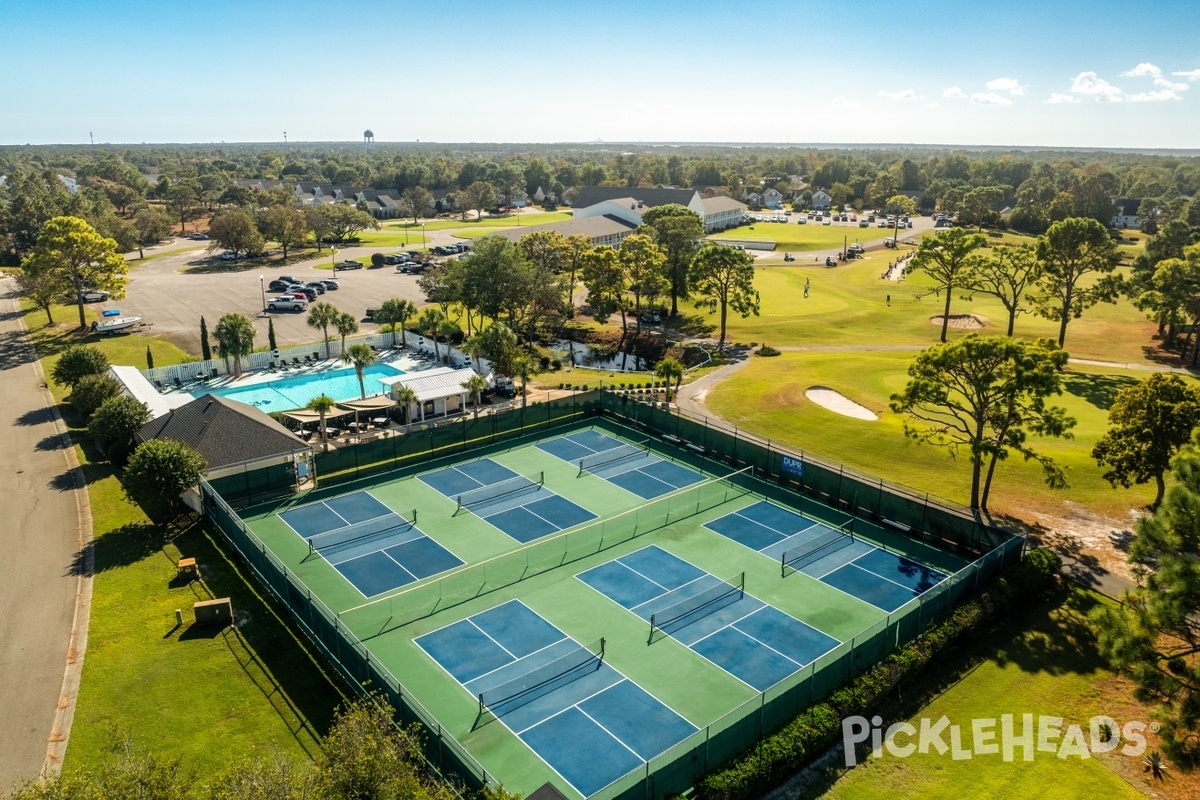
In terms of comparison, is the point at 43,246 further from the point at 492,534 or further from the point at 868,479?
the point at 868,479

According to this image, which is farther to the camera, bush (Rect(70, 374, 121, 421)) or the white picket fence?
the white picket fence

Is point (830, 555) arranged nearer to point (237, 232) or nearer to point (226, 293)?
point (226, 293)

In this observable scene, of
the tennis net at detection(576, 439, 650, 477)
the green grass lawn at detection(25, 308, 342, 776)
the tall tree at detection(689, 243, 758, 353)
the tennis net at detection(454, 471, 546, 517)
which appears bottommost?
the green grass lawn at detection(25, 308, 342, 776)

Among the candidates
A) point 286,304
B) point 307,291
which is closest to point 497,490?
point 286,304

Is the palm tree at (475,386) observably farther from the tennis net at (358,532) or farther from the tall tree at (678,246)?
the tall tree at (678,246)

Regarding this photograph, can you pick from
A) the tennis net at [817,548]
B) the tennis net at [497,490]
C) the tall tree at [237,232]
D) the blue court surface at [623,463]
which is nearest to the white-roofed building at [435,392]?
the blue court surface at [623,463]

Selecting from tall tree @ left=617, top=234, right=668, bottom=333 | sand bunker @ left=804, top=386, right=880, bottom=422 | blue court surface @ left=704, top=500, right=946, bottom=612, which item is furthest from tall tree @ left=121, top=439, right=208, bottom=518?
tall tree @ left=617, top=234, right=668, bottom=333

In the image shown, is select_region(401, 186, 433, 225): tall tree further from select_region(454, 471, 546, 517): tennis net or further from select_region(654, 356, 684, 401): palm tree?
select_region(454, 471, 546, 517): tennis net
